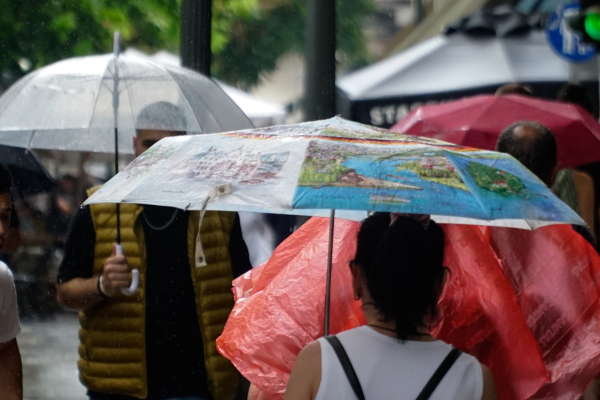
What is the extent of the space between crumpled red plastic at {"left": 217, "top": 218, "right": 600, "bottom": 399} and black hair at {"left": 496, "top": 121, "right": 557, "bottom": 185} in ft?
3.20

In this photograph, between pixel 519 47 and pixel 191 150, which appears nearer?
pixel 191 150

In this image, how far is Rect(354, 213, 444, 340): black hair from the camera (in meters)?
2.88

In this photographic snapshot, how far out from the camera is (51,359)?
11.8 metres

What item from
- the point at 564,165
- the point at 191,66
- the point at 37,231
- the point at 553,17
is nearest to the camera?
the point at 191,66

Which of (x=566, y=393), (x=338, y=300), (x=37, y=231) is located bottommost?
(x=37, y=231)

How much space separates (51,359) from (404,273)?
954cm

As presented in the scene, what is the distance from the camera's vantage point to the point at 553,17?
10977 millimetres

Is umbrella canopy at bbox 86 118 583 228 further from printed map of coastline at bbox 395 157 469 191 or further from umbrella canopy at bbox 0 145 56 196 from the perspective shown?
umbrella canopy at bbox 0 145 56 196

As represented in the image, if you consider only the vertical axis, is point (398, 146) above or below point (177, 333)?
above

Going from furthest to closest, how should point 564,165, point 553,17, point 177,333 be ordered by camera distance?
point 553,17 → point 564,165 → point 177,333

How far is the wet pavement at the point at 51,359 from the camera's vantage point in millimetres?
10141

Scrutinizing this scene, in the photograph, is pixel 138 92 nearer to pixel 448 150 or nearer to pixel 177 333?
pixel 177 333

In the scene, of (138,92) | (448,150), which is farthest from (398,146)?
(138,92)

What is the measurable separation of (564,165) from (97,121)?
3.50 m
